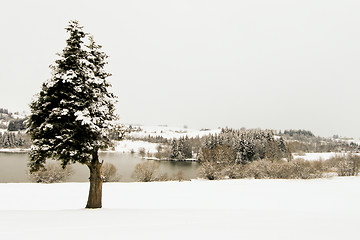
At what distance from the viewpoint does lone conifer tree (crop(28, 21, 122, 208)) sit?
926 cm

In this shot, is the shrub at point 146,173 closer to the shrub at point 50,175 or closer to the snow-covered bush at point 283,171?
the shrub at point 50,175

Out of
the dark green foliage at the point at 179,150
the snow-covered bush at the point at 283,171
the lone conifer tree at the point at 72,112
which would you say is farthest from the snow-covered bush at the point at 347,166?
the lone conifer tree at the point at 72,112

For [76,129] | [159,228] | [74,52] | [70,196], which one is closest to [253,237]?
[159,228]

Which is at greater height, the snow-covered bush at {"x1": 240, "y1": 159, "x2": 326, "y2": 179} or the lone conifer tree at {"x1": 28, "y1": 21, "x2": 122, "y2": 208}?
the lone conifer tree at {"x1": 28, "y1": 21, "x2": 122, "y2": 208}

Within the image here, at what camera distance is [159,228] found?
18.0 ft

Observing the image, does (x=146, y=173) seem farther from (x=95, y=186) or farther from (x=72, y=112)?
(x=72, y=112)

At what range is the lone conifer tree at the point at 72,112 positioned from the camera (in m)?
9.26

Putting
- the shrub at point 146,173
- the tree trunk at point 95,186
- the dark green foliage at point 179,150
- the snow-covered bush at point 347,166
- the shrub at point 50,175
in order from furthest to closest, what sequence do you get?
1. the dark green foliage at point 179,150
2. the snow-covered bush at point 347,166
3. the shrub at point 146,173
4. the shrub at point 50,175
5. the tree trunk at point 95,186

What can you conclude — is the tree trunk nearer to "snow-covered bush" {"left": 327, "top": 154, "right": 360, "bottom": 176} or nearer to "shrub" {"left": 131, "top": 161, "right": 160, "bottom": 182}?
"shrub" {"left": 131, "top": 161, "right": 160, "bottom": 182}

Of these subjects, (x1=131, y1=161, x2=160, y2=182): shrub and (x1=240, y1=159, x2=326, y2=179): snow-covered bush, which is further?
(x1=240, y1=159, x2=326, y2=179): snow-covered bush

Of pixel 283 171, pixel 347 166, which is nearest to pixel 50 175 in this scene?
pixel 283 171

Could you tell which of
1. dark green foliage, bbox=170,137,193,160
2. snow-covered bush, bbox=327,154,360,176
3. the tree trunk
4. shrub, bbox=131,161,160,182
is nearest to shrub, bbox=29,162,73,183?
shrub, bbox=131,161,160,182

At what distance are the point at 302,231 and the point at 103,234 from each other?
495 centimetres

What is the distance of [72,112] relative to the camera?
9633mm
